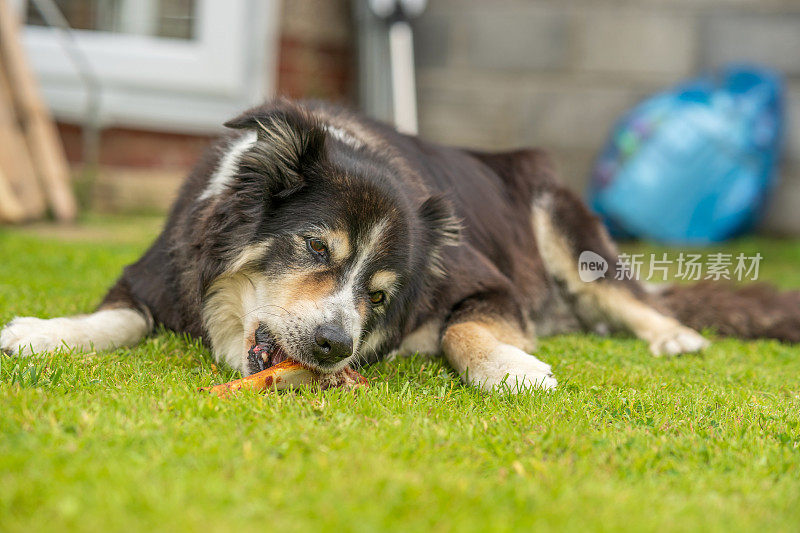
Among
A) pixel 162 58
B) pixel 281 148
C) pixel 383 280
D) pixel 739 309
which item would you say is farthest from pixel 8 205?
pixel 739 309

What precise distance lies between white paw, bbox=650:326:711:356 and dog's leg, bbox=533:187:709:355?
9.5 inches

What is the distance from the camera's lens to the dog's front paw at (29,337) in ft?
11.5

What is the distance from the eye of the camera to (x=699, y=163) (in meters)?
9.02

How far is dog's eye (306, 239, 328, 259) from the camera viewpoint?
3.52 meters

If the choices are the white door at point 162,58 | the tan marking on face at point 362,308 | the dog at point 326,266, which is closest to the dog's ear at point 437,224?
the dog at point 326,266

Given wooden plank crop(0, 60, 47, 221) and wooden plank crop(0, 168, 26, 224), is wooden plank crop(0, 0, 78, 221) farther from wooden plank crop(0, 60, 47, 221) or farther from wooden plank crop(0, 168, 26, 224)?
wooden plank crop(0, 168, 26, 224)

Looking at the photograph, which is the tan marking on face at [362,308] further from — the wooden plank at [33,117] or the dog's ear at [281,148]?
the wooden plank at [33,117]

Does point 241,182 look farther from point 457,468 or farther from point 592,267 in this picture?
point 592,267

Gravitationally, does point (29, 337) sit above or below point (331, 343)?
below

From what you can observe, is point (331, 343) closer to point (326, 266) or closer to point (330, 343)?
point (330, 343)

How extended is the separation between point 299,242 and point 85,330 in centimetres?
119

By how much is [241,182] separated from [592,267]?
9.42 ft

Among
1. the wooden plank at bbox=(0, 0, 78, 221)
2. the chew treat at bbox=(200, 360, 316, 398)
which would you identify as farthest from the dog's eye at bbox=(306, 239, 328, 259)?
the wooden plank at bbox=(0, 0, 78, 221)

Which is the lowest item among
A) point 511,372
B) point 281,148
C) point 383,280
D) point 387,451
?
point 511,372
